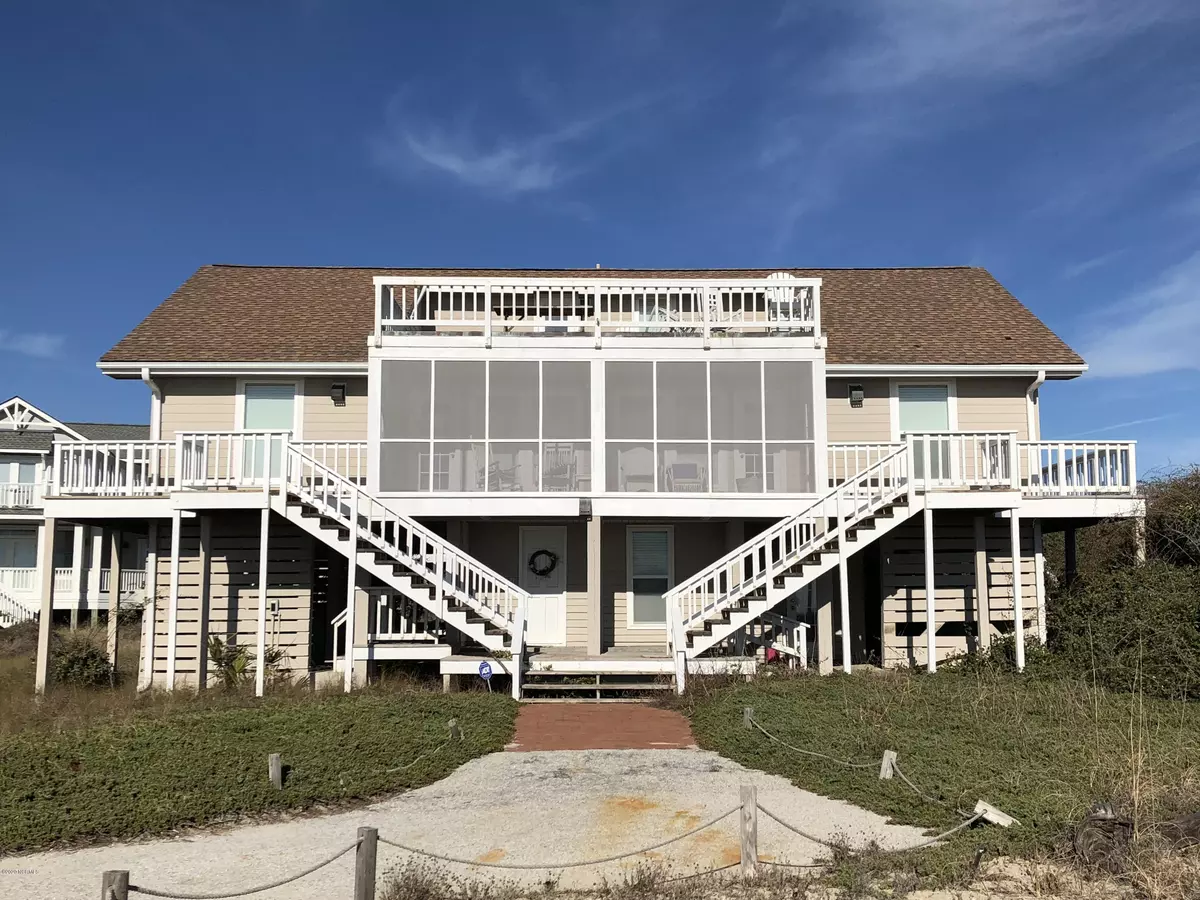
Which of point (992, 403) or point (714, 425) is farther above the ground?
point (992, 403)

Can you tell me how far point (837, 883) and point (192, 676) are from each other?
502 inches

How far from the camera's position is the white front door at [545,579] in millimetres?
18188

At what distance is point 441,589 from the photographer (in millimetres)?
14555

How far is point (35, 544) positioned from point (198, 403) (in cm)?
2120

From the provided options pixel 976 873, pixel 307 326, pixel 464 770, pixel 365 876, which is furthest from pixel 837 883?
pixel 307 326

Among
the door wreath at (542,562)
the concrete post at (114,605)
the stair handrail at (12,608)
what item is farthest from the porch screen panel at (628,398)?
the stair handrail at (12,608)

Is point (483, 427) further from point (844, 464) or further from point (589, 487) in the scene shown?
point (844, 464)

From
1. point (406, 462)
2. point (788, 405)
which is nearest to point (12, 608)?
point (406, 462)

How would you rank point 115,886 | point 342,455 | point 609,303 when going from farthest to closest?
1. point 342,455
2. point 609,303
3. point 115,886

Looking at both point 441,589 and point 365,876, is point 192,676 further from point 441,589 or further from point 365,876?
point 365,876

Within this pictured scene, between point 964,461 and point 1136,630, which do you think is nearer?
point 1136,630

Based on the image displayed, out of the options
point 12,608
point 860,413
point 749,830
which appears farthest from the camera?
point 12,608

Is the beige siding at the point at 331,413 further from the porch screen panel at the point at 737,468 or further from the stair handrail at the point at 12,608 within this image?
the stair handrail at the point at 12,608

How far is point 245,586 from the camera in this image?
56.2 ft
